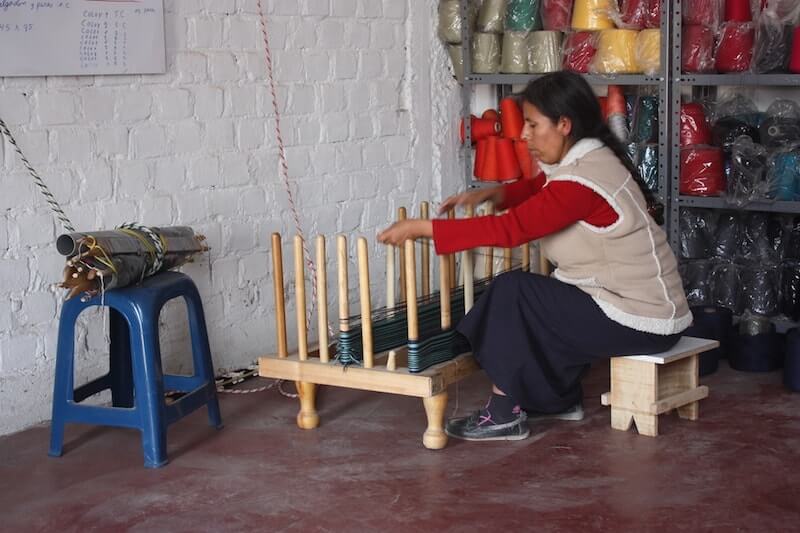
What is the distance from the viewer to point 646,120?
171 inches

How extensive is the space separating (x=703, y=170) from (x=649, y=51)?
18.4 inches

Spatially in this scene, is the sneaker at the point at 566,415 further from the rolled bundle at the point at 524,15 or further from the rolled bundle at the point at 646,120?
the rolled bundle at the point at 524,15

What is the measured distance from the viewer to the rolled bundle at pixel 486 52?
4699 mm

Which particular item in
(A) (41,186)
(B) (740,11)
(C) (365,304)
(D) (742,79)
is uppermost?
(B) (740,11)

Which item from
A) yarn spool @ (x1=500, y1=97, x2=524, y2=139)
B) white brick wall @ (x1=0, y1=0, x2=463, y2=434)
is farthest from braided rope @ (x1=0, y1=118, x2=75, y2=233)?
yarn spool @ (x1=500, y1=97, x2=524, y2=139)

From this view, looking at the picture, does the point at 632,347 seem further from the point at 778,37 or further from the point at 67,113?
the point at 67,113

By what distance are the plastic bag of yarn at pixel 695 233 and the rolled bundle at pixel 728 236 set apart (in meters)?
0.03

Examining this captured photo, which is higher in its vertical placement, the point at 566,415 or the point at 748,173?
the point at 748,173

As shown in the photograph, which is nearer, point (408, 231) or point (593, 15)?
point (408, 231)

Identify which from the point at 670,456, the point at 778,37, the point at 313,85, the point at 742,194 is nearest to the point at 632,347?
the point at 670,456

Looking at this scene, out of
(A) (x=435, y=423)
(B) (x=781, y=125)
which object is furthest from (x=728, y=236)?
(A) (x=435, y=423)

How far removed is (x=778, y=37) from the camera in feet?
13.1

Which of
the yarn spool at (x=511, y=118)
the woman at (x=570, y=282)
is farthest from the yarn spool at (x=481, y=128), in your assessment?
the woman at (x=570, y=282)

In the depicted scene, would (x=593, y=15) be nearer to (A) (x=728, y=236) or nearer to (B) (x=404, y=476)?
(A) (x=728, y=236)
